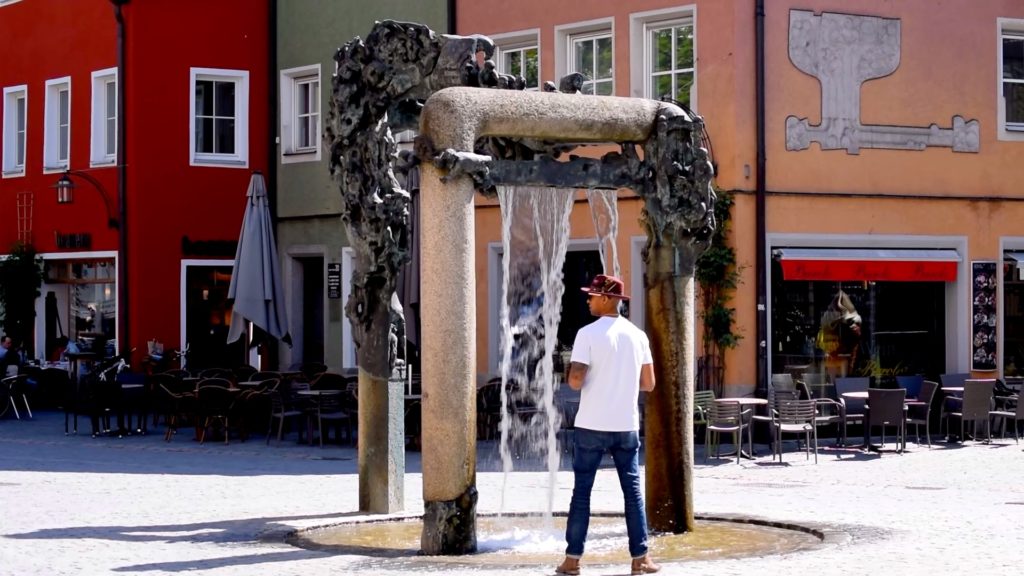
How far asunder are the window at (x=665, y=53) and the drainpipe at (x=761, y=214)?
0.88 m

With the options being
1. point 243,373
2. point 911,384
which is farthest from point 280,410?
point 911,384

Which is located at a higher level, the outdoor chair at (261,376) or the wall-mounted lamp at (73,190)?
the wall-mounted lamp at (73,190)

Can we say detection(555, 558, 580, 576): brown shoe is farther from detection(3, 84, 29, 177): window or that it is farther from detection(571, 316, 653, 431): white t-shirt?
detection(3, 84, 29, 177): window

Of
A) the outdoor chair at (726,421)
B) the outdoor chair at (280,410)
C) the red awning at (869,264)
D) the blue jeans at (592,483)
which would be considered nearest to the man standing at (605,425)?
the blue jeans at (592,483)

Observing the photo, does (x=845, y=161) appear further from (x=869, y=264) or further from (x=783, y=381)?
(x=783, y=381)

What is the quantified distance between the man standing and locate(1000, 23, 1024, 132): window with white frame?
14751mm

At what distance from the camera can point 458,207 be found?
36.9 feet

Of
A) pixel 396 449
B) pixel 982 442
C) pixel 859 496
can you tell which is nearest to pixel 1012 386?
pixel 982 442

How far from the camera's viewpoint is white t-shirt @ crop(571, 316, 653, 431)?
10.2m

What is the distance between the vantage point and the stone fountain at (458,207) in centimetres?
1120

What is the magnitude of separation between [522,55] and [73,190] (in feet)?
27.3

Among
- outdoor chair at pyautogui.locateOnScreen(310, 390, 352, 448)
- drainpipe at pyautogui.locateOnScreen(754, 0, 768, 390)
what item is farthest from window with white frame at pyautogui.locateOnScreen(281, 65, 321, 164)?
drainpipe at pyautogui.locateOnScreen(754, 0, 768, 390)

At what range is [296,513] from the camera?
45.7 feet

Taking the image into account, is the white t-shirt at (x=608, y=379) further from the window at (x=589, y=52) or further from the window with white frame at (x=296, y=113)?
the window with white frame at (x=296, y=113)
